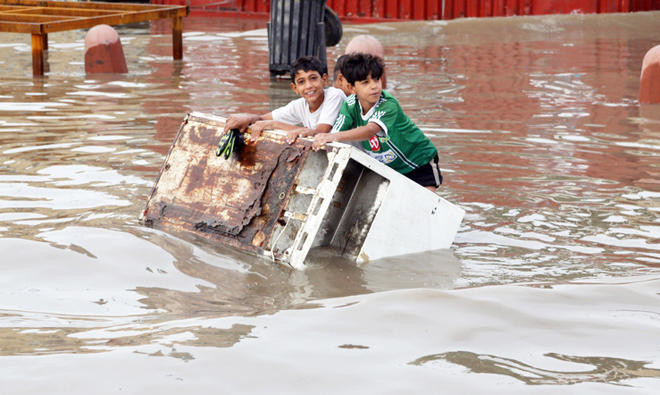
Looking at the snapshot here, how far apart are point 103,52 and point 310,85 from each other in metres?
8.03

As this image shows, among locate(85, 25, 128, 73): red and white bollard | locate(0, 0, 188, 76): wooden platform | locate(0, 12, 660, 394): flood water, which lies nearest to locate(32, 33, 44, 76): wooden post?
locate(0, 0, 188, 76): wooden platform

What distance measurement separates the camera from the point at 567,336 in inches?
155

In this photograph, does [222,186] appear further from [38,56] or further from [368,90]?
[38,56]

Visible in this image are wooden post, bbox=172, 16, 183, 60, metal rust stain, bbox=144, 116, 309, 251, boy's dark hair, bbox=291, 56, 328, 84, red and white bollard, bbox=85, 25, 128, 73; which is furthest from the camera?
wooden post, bbox=172, 16, 183, 60

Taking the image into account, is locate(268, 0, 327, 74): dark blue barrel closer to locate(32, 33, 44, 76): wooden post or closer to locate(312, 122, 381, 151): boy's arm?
locate(32, 33, 44, 76): wooden post

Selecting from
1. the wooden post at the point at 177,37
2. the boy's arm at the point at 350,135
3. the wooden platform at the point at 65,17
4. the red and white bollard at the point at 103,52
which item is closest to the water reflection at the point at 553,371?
the boy's arm at the point at 350,135

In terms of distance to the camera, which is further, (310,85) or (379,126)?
(310,85)

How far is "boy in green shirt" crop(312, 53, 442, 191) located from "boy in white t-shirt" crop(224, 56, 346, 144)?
0.50 feet

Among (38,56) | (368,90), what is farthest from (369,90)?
(38,56)

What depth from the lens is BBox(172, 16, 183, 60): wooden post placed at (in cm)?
1434

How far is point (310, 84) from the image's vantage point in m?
5.96

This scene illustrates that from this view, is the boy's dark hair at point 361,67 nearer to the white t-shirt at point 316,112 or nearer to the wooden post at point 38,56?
the white t-shirt at point 316,112

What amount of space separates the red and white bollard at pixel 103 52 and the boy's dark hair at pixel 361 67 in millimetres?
8296

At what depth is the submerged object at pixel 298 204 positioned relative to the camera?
16.8 feet
